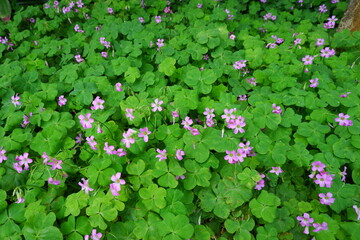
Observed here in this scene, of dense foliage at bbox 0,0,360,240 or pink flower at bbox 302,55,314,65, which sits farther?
pink flower at bbox 302,55,314,65

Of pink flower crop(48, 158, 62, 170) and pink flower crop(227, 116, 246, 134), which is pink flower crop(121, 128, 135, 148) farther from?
pink flower crop(227, 116, 246, 134)

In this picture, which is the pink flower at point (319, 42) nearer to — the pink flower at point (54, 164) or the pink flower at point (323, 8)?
the pink flower at point (323, 8)

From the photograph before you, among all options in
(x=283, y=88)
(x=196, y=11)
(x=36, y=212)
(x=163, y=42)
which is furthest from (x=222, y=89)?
(x=36, y=212)

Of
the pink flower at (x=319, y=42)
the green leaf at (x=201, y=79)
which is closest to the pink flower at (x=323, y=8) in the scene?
the pink flower at (x=319, y=42)

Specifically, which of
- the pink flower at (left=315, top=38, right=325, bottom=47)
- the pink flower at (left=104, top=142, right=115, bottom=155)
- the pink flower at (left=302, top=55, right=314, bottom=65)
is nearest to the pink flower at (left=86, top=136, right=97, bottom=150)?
the pink flower at (left=104, top=142, right=115, bottom=155)

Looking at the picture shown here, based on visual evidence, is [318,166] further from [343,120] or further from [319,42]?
[319,42]

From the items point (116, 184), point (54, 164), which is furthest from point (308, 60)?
point (54, 164)
